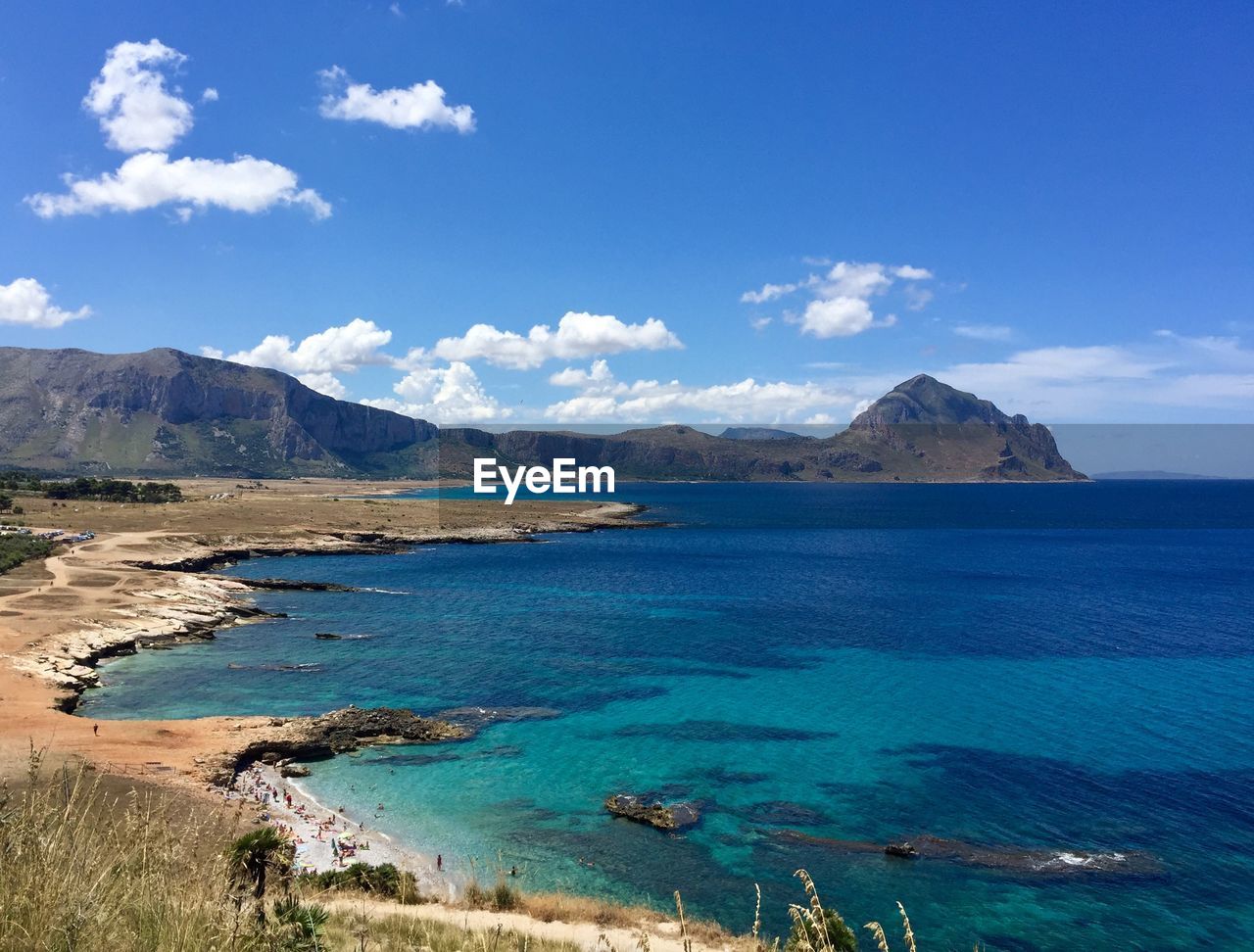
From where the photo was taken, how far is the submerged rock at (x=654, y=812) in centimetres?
2711

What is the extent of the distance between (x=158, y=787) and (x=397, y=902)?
11957 mm

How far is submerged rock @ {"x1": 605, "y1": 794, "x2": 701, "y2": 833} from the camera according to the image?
2711 cm

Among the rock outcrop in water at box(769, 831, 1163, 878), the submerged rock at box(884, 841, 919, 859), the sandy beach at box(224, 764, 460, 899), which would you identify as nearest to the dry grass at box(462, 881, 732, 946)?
the sandy beach at box(224, 764, 460, 899)

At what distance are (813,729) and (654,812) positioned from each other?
1352cm

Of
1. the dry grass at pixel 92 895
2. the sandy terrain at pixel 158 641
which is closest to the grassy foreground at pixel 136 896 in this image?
the dry grass at pixel 92 895

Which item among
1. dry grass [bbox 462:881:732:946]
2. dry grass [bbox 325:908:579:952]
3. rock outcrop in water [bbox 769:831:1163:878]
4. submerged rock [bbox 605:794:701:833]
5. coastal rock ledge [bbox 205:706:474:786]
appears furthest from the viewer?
coastal rock ledge [bbox 205:706:474:786]

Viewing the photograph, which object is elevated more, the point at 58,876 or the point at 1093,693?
the point at 58,876

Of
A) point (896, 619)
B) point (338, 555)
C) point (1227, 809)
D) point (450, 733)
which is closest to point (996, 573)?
point (896, 619)

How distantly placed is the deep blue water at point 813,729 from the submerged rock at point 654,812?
0.60 metres

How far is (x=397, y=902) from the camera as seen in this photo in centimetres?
1977

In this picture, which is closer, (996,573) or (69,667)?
(69,667)

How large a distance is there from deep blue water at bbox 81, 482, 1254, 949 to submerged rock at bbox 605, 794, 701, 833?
60cm

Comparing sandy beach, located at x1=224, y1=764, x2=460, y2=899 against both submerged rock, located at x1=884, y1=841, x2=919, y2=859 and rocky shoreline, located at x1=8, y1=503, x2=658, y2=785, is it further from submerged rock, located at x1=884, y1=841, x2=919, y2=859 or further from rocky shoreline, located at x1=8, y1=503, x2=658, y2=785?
submerged rock, located at x1=884, y1=841, x2=919, y2=859

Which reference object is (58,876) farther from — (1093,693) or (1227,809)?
(1093,693)
